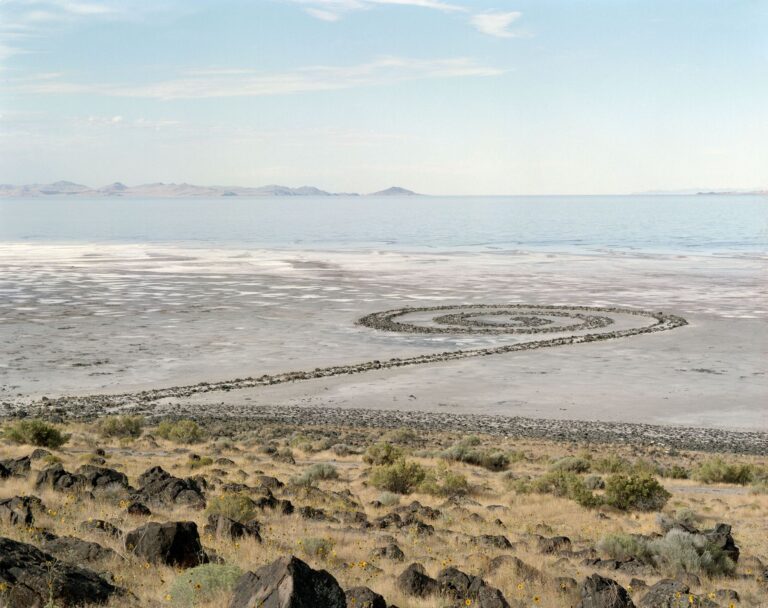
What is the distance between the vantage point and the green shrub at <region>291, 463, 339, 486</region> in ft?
69.2

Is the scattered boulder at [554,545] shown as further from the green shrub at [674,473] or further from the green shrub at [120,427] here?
the green shrub at [120,427]

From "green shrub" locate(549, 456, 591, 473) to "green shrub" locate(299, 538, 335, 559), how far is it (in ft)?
39.7

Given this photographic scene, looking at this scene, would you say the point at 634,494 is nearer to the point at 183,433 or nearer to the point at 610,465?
the point at 610,465

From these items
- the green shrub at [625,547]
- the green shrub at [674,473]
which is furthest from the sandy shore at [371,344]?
the green shrub at [625,547]

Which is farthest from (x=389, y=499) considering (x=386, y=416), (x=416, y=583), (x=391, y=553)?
(x=386, y=416)

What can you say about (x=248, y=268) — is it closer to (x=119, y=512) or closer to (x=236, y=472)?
(x=236, y=472)

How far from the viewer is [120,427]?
2848cm

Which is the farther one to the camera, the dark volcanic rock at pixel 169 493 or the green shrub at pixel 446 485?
the green shrub at pixel 446 485

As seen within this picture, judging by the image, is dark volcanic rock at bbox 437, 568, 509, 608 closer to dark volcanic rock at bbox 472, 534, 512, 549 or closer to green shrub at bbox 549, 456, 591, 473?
dark volcanic rock at bbox 472, 534, 512, 549

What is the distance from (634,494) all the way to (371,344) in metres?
28.7

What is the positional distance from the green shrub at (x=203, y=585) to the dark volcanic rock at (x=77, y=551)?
137 cm

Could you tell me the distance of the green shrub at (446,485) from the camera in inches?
812

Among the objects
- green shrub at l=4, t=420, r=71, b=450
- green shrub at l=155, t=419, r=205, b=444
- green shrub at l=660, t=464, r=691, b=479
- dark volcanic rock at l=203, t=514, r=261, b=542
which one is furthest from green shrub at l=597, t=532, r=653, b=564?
green shrub at l=4, t=420, r=71, b=450

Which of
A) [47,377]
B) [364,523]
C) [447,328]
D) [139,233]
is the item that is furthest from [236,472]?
[139,233]
